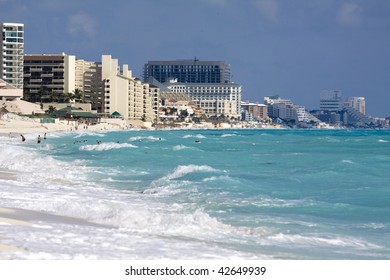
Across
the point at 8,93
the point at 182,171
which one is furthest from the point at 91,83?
the point at 182,171

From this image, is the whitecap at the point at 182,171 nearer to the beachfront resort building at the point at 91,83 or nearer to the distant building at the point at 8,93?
the distant building at the point at 8,93

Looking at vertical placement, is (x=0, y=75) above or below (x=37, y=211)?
above

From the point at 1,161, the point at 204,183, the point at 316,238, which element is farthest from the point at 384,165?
the point at 316,238

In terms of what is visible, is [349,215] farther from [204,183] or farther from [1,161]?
[1,161]

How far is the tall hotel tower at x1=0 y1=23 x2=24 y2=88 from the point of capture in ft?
509

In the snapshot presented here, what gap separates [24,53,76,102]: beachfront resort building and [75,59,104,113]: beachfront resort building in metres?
3.86

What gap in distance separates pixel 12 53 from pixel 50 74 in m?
13.9

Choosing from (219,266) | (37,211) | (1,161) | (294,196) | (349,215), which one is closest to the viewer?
(219,266)

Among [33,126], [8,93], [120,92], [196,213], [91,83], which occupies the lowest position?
[196,213]

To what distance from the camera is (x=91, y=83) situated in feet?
570

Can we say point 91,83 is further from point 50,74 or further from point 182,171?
point 182,171

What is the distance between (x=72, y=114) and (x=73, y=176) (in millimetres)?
118523

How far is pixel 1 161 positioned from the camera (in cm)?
3781

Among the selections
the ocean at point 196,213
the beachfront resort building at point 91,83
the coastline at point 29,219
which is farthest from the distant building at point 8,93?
the coastline at point 29,219
